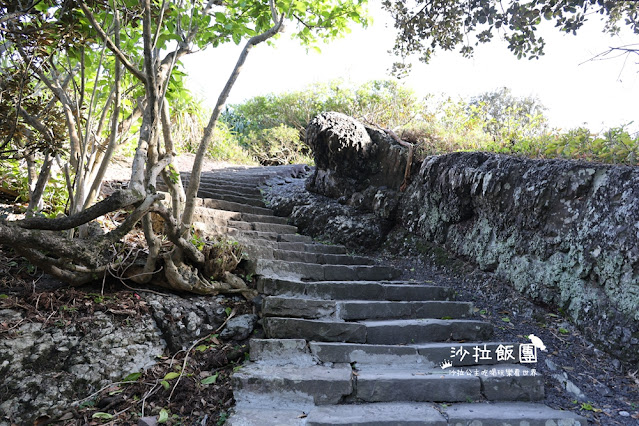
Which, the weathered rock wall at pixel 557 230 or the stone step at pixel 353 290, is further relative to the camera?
the stone step at pixel 353 290

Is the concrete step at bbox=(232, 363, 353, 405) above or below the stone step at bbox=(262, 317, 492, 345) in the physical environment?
below

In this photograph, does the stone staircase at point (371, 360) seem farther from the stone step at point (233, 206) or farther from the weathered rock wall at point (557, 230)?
the stone step at point (233, 206)

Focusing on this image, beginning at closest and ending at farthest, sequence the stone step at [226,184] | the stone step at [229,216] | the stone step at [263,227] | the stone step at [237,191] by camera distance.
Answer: the stone step at [229,216], the stone step at [263,227], the stone step at [237,191], the stone step at [226,184]

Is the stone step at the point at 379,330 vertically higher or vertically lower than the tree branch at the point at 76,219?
lower

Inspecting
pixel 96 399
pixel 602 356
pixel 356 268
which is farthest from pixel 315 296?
pixel 602 356

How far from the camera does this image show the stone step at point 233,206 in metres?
5.52

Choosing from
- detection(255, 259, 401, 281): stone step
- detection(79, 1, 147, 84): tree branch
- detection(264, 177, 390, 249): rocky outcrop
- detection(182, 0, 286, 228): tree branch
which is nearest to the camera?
detection(79, 1, 147, 84): tree branch

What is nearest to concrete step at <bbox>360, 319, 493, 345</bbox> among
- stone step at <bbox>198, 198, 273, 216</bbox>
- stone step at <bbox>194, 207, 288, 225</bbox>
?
stone step at <bbox>194, 207, 288, 225</bbox>

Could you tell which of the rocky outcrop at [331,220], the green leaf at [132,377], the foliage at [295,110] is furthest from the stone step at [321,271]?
the foliage at [295,110]

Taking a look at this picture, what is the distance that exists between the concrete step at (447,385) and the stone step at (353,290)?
96 centimetres

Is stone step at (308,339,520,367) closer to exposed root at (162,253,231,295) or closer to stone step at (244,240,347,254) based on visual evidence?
exposed root at (162,253,231,295)

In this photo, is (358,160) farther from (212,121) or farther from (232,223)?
(212,121)

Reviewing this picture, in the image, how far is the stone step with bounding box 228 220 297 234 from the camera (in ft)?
16.5

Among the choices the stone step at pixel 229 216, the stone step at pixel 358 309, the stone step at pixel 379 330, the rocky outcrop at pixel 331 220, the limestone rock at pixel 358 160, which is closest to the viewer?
the stone step at pixel 379 330
